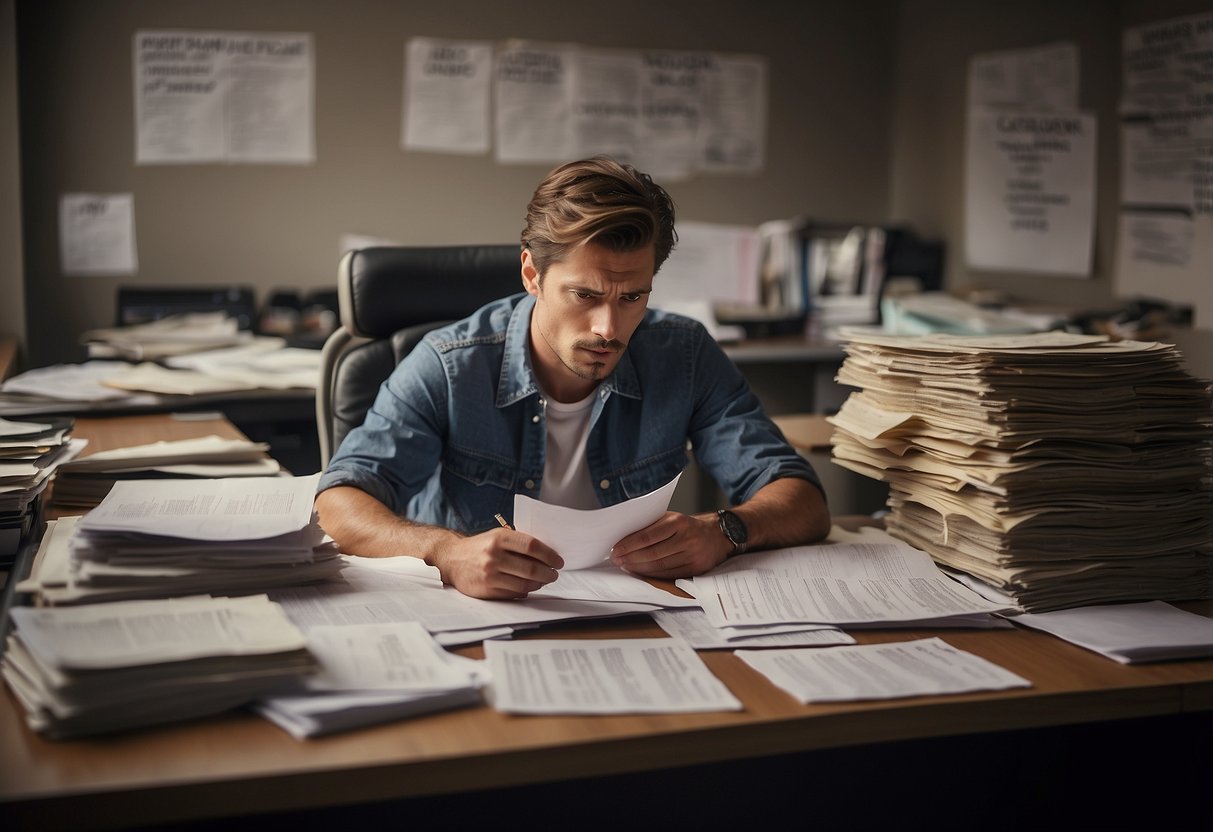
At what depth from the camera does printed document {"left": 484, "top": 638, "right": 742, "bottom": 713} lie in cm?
99

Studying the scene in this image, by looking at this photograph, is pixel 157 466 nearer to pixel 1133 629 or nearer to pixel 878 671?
pixel 878 671

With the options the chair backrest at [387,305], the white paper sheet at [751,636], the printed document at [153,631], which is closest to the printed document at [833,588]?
the white paper sheet at [751,636]

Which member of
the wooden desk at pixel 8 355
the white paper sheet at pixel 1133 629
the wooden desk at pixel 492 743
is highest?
the wooden desk at pixel 8 355

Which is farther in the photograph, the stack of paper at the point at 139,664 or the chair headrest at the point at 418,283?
the chair headrest at the point at 418,283

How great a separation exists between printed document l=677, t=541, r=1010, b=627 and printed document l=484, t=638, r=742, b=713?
0.12 metres

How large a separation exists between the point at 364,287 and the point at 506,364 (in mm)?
317

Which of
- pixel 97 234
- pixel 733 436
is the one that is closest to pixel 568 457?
pixel 733 436

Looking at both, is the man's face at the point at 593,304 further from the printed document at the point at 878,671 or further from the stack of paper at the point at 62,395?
the stack of paper at the point at 62,395

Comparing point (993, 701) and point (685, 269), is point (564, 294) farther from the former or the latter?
point (685, 269)

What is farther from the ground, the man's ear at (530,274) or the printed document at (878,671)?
Result: the man's ear at (530,274)

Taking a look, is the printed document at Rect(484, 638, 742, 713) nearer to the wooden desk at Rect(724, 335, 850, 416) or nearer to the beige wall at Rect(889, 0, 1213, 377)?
the beige wall at Rect(889, 0, 1213, 377)

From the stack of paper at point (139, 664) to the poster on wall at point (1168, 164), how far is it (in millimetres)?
2378

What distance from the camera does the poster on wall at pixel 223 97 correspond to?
3109 millimetres

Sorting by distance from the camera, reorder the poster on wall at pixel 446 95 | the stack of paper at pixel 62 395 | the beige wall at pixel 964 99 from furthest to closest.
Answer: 1. the poster on wall at pixel 446 95
2. the beige wall at pixel 964 99
3. the stack of paper at pixel 62 395
